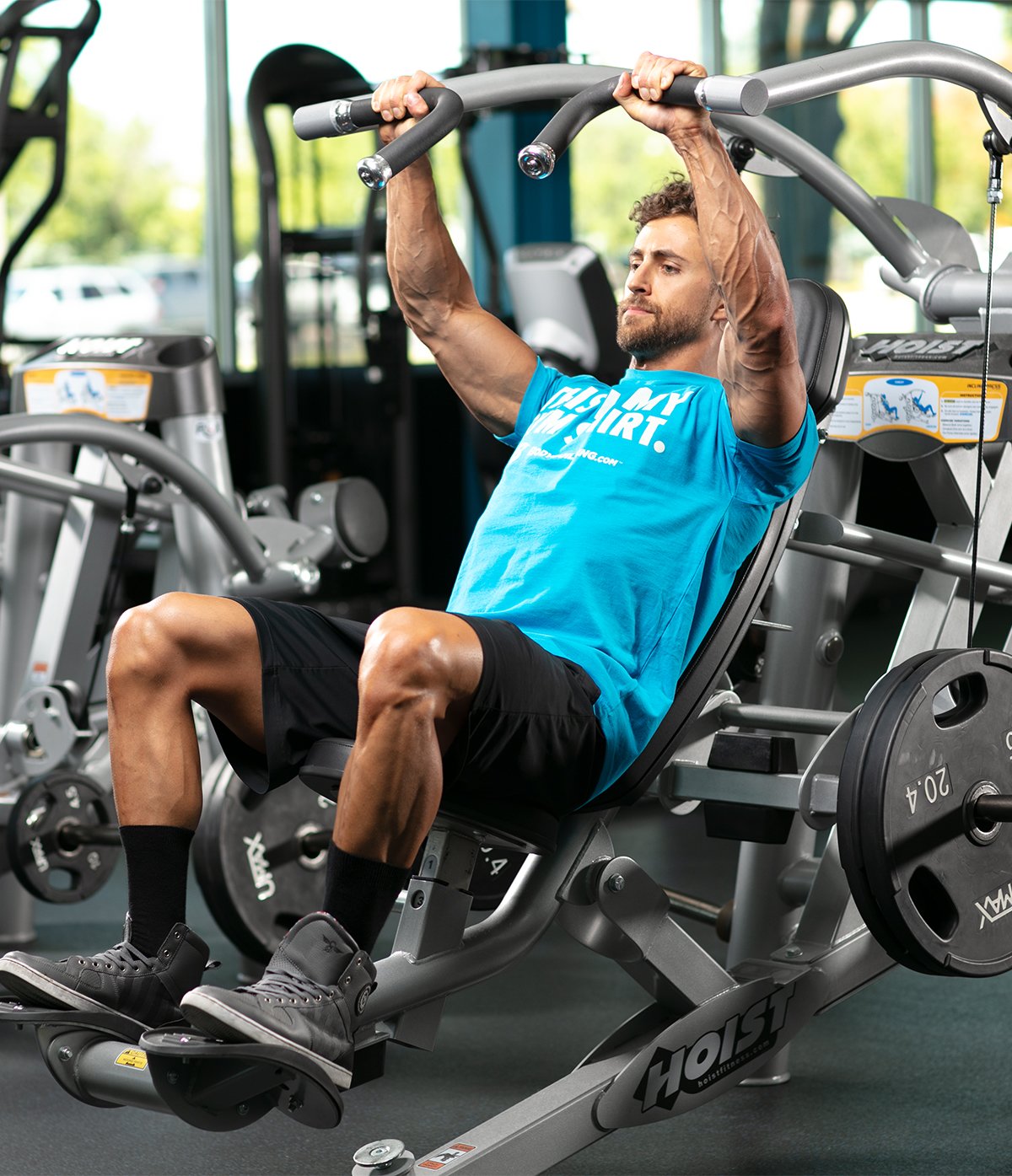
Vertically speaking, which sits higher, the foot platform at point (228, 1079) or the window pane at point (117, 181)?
the window pane at point (117, 181)

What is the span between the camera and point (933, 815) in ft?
6.28

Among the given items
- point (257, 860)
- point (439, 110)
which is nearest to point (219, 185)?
point (257, 860)

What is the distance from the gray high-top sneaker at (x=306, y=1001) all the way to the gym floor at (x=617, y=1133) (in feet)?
1.87

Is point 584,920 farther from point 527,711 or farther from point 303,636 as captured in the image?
point 303,636

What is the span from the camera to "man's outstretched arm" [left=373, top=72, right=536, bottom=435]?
2.32 m

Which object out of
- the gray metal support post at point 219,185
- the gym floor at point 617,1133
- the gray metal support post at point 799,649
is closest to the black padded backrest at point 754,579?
the gray metal support post at point 799,649

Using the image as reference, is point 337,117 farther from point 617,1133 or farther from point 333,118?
point 617,1133

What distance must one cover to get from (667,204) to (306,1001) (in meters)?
1.22

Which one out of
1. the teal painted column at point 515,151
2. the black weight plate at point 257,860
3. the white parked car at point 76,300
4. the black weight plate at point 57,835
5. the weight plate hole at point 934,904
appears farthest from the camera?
the white parked car at point 76,300

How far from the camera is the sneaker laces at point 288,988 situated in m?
1.64

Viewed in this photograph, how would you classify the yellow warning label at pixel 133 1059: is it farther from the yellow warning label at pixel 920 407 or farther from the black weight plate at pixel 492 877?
the yellow warning label at pixel 920 407

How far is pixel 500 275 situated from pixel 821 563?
Answer: 4.12 meters

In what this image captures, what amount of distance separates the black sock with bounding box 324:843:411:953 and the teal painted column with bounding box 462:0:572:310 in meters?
5.34

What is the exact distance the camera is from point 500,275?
253 inches
